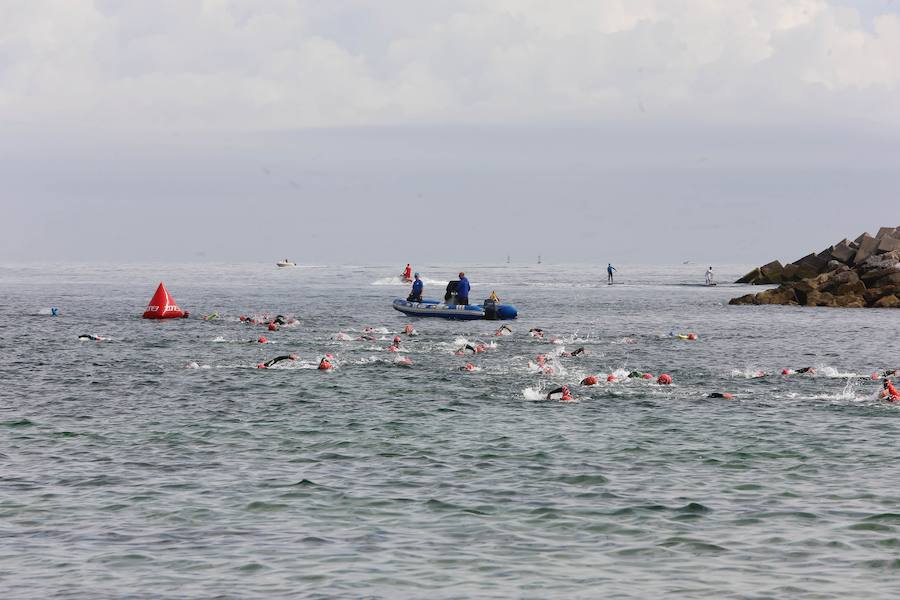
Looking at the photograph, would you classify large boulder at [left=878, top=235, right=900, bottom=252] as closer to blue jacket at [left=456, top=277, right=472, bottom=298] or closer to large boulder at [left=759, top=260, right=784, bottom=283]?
large boulder at [left=759, top=260, right=784, bottom=283]

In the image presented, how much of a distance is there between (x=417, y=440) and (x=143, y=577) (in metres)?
8.75

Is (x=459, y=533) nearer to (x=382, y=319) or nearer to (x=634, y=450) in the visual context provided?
(x=634, y=450)

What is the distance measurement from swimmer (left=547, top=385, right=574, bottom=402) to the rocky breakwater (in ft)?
158

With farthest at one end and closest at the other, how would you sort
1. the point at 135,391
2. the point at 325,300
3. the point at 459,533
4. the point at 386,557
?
the point at 325,300, the point at 135,391, the point at 459,533, the point at 386,557

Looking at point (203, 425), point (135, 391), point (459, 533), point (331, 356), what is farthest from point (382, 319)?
point (459, 533)

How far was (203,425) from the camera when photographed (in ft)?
67.7

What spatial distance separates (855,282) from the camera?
69.3 metres

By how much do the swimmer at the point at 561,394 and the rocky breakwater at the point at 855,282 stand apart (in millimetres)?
48124

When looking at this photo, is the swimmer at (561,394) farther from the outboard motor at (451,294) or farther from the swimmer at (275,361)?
the outboard motor at (451,294)

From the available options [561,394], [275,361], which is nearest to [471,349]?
[275,361]

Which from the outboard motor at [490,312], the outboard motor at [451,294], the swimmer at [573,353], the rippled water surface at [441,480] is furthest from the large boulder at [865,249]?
the swimmer at [573,353]

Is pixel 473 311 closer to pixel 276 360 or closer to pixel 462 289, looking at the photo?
pixel 462 289

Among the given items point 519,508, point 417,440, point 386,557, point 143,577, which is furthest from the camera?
point 417,440

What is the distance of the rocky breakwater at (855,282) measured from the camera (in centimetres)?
6775
